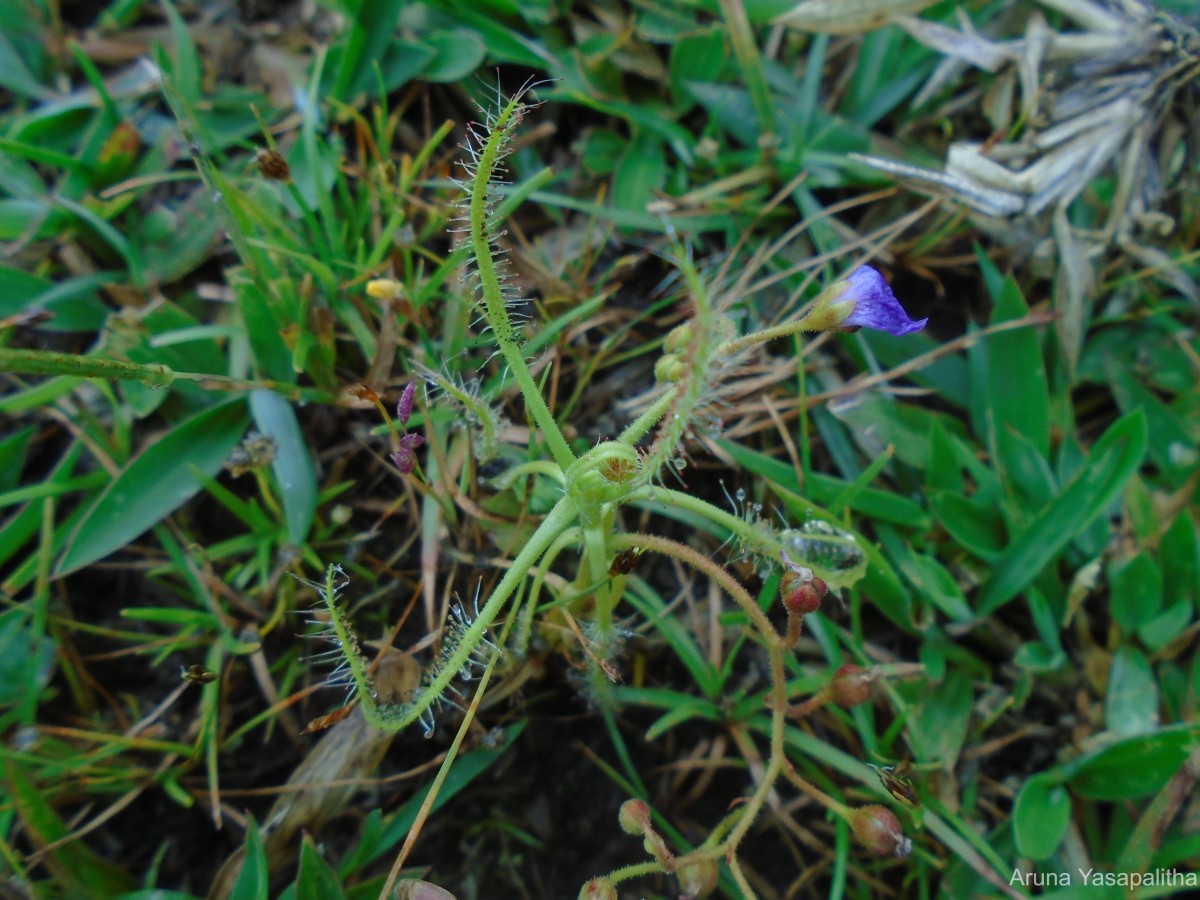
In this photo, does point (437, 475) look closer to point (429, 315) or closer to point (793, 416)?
point (429, 315)

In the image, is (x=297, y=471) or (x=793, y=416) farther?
(x=793, y=416)

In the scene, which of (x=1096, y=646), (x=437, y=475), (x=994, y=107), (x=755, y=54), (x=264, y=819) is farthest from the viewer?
(x=994, y=107)

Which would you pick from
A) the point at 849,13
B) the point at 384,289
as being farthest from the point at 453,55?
the point at 849,13

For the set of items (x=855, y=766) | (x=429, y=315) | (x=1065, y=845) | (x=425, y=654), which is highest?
(x=429, y=315)

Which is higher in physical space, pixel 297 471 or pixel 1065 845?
pixel 297 471

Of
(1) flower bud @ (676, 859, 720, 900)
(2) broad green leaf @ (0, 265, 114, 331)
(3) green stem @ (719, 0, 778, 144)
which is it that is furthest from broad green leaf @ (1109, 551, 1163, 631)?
(2) broad green leaf @ (0, 265, 114, 331)

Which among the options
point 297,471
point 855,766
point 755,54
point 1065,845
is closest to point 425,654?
point 297,471

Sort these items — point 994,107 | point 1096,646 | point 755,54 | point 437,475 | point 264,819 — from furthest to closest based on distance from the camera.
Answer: point 994,107 < point 755,54 < point 1096,646 < point 437,475 < point 264,819

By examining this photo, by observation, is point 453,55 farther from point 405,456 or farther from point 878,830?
point 878,830
